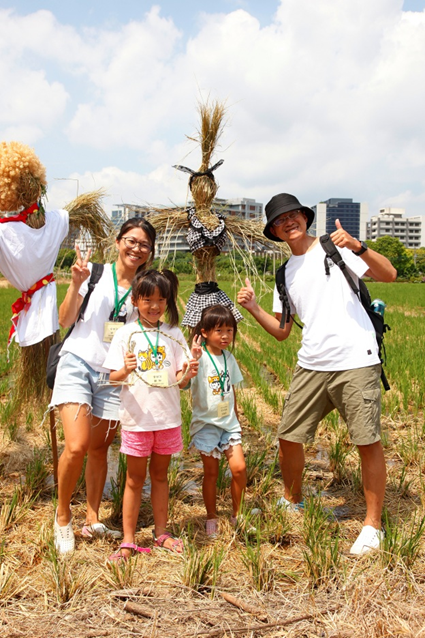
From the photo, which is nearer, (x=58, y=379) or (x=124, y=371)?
(x=124, y=371)

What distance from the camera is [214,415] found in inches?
113

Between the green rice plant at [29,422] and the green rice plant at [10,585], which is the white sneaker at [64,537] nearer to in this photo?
the green rice plant at [10,585]

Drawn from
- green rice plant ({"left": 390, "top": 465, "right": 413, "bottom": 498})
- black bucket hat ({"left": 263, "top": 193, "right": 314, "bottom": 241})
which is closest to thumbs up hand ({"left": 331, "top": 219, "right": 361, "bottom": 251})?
black bucket hat ({"left": 263, "top": 193, "right": 314, "bottom": 241})

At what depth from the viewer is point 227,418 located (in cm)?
289

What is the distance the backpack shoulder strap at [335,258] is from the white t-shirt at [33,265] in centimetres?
166

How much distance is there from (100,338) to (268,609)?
146cm

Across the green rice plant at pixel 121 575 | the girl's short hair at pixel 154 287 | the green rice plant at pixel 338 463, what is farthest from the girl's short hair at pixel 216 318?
the green rice plant at pixel 338 463

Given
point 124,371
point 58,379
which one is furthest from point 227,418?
point 58,379

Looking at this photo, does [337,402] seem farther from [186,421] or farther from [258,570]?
[186,421]

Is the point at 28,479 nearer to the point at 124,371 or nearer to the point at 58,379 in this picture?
the point at 58,379

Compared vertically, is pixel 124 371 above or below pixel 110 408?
above

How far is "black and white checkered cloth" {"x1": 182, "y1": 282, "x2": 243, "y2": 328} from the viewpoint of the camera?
3.24 metres

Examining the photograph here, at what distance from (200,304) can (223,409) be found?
2.44 ft

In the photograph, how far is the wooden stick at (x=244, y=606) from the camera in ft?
6.56
